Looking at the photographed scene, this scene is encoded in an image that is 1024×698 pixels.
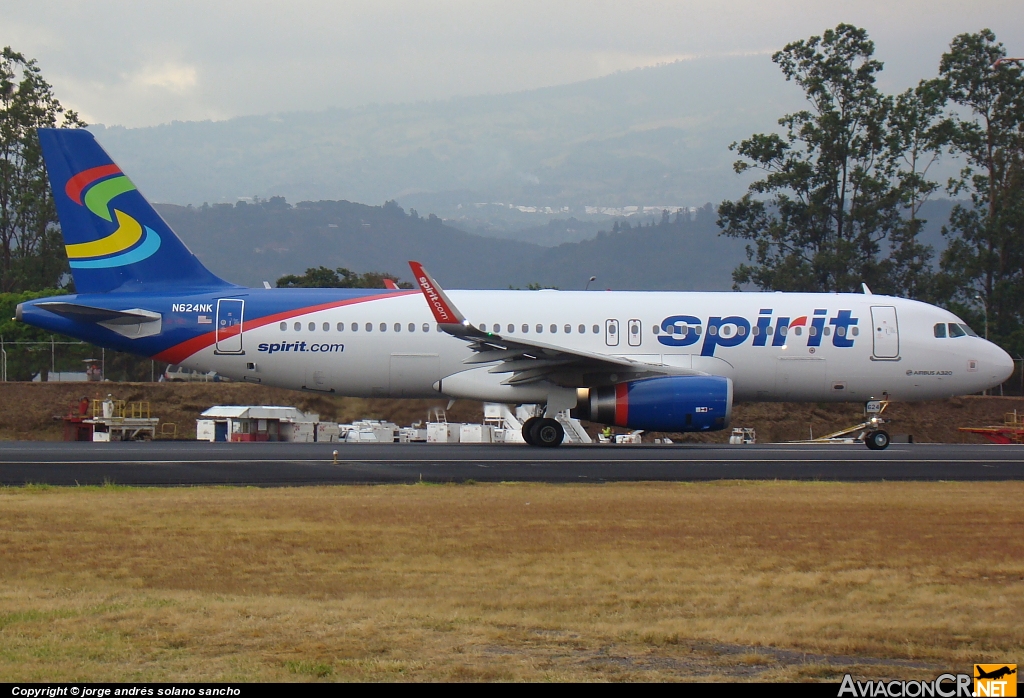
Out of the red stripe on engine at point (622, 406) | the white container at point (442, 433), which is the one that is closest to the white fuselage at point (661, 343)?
the red stripe on engine at point (622, 406)

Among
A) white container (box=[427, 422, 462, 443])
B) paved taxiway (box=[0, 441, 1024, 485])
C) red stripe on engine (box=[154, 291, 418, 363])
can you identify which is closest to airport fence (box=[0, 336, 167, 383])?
white container (box=[427, 422, 462, 443])

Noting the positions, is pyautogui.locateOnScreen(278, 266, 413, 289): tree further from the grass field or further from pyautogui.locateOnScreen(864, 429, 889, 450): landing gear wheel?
the grass field

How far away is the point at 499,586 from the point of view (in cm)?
782

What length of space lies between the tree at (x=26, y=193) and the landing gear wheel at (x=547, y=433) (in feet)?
163

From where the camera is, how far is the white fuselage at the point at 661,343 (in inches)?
866

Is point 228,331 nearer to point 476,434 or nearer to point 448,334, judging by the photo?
point 448,334

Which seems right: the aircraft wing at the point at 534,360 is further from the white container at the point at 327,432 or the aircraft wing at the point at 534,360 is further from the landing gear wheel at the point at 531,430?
the white container at the point at 327,432

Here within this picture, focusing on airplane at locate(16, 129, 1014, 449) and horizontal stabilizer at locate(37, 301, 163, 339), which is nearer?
horizontal stabilizer at locate(37, 301, 163, 339)

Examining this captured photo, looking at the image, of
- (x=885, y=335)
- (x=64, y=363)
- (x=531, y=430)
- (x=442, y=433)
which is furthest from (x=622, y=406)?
(x=64, y=363)

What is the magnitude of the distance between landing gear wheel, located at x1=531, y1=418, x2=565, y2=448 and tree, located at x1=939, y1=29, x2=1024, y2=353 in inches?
1440

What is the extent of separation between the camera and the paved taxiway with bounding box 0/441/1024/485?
15344 millimetres

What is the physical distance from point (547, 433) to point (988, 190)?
43.9 meters

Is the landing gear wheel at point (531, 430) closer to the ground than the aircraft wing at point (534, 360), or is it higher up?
closer to the ground

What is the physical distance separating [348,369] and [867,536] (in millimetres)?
13732
